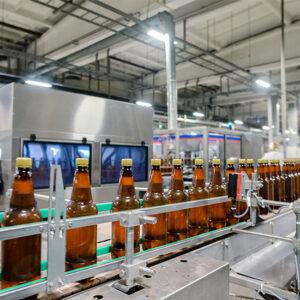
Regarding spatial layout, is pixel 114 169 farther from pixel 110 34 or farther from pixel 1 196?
pixel 110 34

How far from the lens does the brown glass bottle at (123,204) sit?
75 cm

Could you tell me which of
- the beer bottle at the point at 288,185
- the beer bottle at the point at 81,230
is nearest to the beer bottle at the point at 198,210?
the beer bottle at the point at 81,230

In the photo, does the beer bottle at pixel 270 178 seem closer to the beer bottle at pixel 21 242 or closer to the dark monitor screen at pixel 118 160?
the beer bottle at pixel 21 242

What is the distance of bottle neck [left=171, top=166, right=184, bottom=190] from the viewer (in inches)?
36.1

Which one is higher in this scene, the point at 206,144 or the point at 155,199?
the point at 206,144

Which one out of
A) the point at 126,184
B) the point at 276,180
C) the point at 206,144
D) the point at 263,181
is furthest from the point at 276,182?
the point at 206,144

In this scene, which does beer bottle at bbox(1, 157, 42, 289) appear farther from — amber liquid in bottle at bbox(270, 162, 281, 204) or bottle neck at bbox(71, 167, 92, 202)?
amber liquid in bottle at bbox(270, 162, 281, 204)

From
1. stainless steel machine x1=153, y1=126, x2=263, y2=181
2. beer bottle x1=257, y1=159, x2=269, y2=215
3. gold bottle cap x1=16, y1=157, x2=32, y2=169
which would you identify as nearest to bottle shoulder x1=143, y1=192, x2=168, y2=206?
gold bottle cap x1=16, y1=157, x2=32, y2=169

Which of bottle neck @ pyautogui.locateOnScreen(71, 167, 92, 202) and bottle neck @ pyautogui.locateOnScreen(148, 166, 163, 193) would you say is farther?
bottle neck @ pyautogui.locateOnScreen(148, 166, 163, 193)

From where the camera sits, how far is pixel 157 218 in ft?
2.72

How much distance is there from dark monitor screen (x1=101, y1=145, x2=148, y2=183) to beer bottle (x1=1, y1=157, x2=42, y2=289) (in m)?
2.48

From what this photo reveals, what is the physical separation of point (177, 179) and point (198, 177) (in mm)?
130

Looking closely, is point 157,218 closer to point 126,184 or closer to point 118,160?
point 126,184

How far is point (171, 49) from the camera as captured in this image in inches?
170
